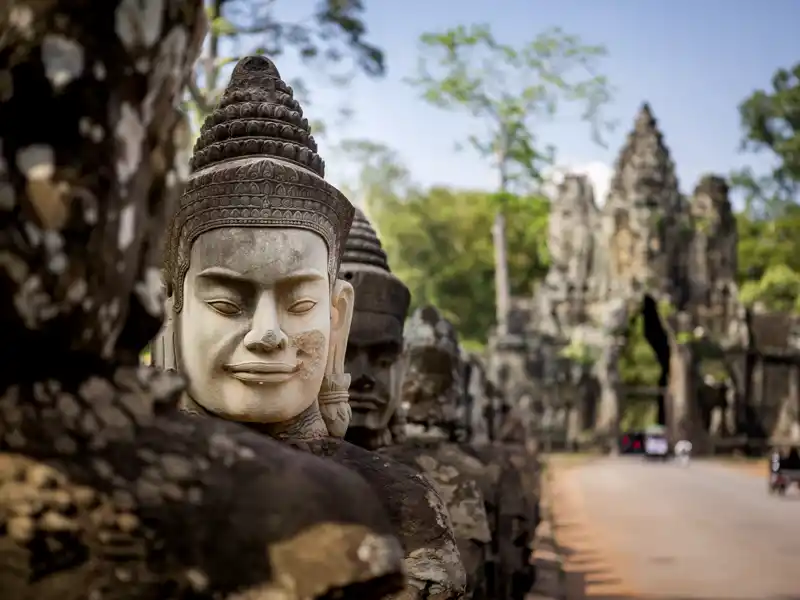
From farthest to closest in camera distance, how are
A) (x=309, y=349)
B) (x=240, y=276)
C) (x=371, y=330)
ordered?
(x=371, y=330) < (x=309, y=349) < (x=240, y=276)

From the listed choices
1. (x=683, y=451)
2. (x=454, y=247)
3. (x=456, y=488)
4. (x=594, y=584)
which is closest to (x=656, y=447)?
(x=683, y=451)

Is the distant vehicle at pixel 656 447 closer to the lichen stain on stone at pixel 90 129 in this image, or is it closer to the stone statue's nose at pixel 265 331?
the stone statue's nose at pixel 265 331

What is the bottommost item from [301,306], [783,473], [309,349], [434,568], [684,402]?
[783,473]

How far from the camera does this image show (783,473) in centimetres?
1716

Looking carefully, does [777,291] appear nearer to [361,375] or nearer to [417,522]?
[361,375]

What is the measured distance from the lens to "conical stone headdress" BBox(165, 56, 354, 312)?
2.44 m

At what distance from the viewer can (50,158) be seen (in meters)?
1.29

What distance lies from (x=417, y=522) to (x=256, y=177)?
3.04 ft

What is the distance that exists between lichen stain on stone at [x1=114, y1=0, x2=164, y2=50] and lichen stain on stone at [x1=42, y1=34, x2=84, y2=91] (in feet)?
0.22

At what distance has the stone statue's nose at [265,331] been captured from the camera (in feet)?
7.84

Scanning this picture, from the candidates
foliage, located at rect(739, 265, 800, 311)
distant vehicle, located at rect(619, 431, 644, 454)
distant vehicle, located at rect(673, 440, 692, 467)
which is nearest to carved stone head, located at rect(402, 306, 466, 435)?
distant vehicle, located at rect(673, 440, 692, 467)

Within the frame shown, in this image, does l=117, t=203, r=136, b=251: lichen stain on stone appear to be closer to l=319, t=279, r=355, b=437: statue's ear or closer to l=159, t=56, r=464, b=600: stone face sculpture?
l=159, t=56, r=464, b=600: stone face sculpture

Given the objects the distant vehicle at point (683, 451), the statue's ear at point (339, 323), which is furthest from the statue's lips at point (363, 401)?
the distant vehicle at point (683, 451)

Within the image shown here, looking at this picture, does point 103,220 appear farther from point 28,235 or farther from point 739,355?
point 739,355
